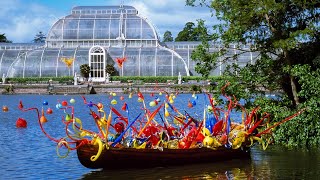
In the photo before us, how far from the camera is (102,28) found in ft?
342

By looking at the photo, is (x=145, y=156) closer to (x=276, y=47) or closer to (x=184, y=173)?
(x=184, y=173)

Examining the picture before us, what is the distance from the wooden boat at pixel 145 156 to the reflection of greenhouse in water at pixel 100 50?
6868cm

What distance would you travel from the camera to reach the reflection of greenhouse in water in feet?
316

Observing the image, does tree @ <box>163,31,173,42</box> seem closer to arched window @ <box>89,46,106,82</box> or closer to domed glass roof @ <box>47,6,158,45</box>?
domed glass roof @ <box>47,6,158,45</box>

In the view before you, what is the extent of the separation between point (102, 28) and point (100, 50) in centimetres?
738

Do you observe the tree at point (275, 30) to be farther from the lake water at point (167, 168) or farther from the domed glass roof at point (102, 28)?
the domed glass roof at point (102, 28)

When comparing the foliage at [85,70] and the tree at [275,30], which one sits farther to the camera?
the foliage at [85,70]

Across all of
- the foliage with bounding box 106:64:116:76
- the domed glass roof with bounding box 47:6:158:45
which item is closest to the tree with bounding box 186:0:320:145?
the foliage with bounding box 106:64:116:76

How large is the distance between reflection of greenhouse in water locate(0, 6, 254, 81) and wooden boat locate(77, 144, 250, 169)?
68685mm

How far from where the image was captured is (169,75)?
95562mm

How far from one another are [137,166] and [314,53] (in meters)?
9.98

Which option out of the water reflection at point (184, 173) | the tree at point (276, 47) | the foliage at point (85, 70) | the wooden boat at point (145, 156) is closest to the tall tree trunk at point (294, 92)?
the tree at point (276, 47)

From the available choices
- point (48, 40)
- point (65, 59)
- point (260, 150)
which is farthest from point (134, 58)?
point (260, 150)

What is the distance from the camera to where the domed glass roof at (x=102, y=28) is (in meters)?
104
